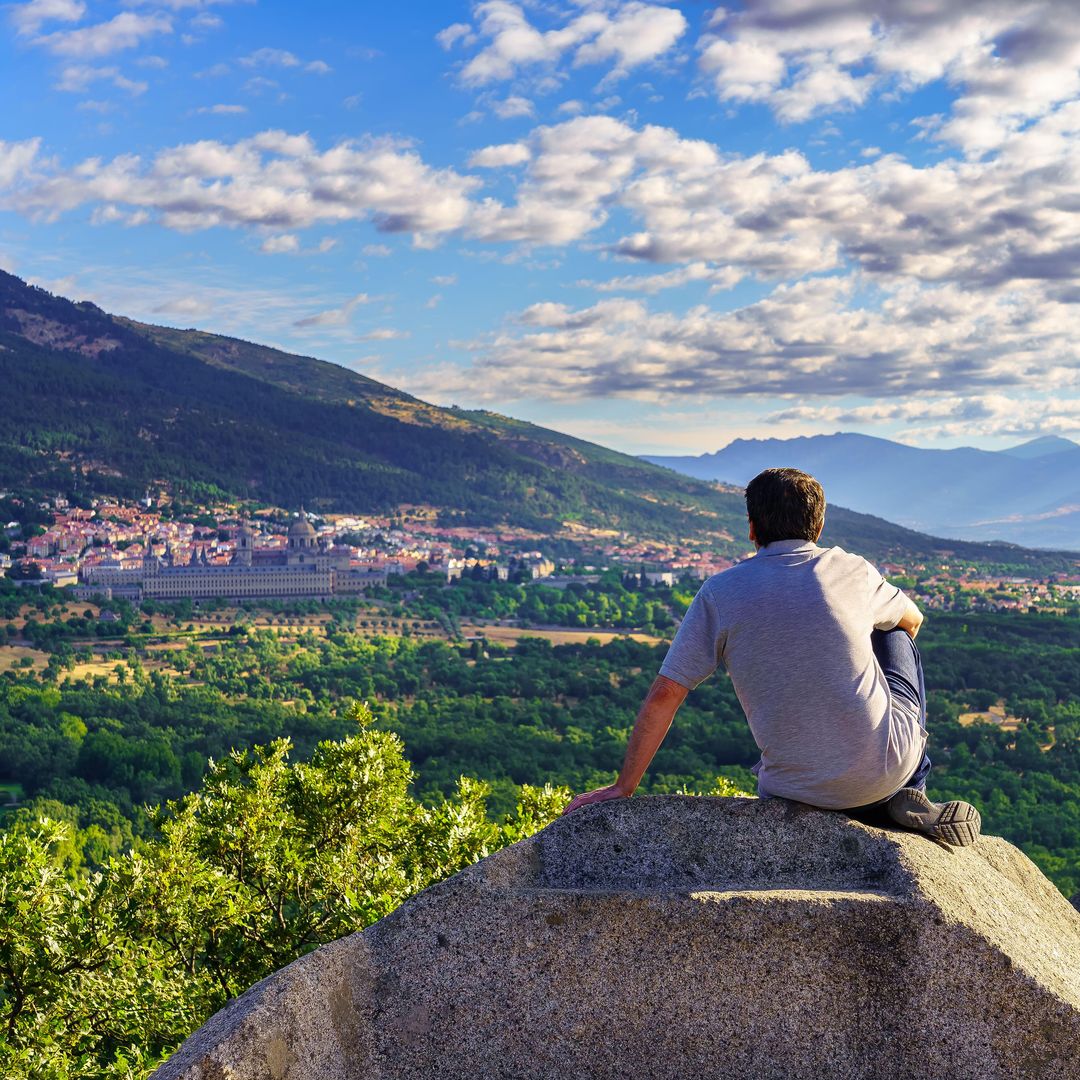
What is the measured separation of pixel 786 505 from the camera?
3236mm

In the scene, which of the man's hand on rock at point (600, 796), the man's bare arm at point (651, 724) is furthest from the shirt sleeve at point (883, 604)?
the man's hand on rock at point (600, 796)

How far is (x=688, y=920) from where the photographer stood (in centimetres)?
280

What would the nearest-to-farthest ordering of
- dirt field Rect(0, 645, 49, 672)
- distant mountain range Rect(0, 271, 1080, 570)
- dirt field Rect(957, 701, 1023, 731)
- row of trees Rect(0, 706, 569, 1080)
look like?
row of trees Rect(0, 706, 569, 1080) → dirt field Rect(957, 701, 1023, 731) → dirt field Rect(0, 645, 49, 672) → distant mountain range Rect(0, 271, 1080, 570)

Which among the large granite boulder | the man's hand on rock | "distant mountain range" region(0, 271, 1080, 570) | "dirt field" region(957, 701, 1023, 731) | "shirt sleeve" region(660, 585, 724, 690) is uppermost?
"distant mountain range" region(0, 271, 1080, 570)

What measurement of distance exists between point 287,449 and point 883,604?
13857 cm

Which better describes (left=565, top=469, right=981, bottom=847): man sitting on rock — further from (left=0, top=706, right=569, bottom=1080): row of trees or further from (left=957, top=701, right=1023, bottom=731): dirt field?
(left=957, top=701, right=1023, bottom=731): dirt field

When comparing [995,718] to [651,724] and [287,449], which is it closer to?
[651,724]

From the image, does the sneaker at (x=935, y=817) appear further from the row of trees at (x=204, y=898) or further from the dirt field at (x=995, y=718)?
the dirt field at (x=995, y=718)

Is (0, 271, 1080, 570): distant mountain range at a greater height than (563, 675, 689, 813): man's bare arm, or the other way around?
(0, 271, 1080, 570): distant mountain range

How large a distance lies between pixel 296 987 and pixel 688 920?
2.98 ft

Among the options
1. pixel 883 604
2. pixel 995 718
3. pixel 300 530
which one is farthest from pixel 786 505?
pixel 300 530

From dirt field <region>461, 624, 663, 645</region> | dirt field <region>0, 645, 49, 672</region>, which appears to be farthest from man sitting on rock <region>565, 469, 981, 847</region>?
dirt field <region>461, 624, 663, 645</region>

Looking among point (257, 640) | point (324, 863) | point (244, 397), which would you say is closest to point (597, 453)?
point (244, 397)

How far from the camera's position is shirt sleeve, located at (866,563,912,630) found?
3223mm
